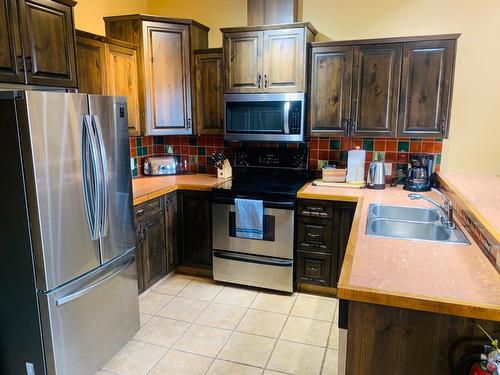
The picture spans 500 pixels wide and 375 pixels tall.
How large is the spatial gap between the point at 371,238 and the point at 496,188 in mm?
1191

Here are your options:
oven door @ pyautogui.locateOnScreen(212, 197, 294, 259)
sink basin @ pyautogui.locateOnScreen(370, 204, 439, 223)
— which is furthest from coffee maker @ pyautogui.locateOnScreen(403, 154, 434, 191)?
oven door @ pyautogui.locateOnScreen(212, 197, 294, 259)

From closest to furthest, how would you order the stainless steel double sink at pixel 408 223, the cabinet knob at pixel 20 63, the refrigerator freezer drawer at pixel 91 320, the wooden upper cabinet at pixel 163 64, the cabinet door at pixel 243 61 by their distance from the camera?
the refrigerator freezer drawer at pixel 91 320, the cabinet knob at pixel 20 63, the stainless steel double sink at pixel 408 223, the cabinet door at pixel 243 61, the wooden upper cabinet at pixel 163 64

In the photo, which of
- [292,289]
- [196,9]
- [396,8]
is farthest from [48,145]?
[396,8]

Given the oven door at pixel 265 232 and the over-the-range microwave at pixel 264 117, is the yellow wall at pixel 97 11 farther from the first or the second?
the oven door at pixel 265 232

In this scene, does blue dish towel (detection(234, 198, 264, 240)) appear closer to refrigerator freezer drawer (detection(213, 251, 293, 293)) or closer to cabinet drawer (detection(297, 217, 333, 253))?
refrigerator freezer drawer (detection(213, 251, 293, 293))

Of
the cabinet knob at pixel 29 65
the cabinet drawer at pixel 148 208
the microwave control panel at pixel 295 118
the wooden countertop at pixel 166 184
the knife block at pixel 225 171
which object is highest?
the cabinet knob at pixel 29 65

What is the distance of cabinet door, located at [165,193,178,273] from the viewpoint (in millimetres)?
3426

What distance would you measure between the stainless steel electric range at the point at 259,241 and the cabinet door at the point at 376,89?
31.2 inches

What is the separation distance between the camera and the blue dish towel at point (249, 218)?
318cm

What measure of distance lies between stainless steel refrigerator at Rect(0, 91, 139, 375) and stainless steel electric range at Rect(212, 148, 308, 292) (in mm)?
1103

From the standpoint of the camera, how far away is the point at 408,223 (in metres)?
2.47

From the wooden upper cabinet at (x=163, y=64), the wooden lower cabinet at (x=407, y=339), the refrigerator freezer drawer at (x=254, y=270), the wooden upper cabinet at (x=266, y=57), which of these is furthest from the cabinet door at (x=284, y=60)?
the wooden lower cabinet at (x=407, y=339)

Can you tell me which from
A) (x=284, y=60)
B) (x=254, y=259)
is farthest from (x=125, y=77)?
(x=254, y=259)

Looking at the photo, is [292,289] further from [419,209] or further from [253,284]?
[419,209]
